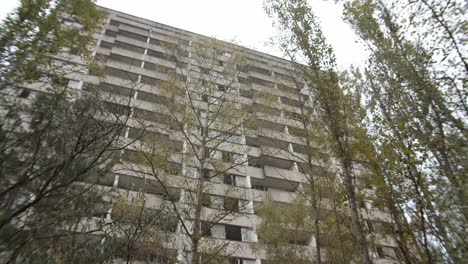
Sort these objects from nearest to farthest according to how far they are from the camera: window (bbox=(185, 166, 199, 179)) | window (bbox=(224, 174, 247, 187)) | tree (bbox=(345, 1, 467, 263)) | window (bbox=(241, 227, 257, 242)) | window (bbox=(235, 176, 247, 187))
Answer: tree (bbox=(345, 1, 467, 263)) → window (bbox=(185, 166, 199, 179)) → window (bbox=(241, 227, 257, 242)) → window (bbox=(224, 174, 247, 187)) → window (bbox=(235, 176, 247, 187))

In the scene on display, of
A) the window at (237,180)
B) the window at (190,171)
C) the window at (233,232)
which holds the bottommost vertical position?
the window at (233,232)

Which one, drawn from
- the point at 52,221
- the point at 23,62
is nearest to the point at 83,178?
the point at 52,221

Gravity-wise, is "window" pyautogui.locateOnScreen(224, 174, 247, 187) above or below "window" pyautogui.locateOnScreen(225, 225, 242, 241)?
above

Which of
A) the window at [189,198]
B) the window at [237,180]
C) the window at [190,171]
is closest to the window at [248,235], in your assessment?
the window at [237,180]

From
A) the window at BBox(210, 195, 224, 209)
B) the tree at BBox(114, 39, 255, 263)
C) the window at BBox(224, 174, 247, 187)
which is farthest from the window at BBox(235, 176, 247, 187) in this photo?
the window at BBox(210, 195, 224, 209)

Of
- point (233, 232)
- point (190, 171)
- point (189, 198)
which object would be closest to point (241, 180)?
point (233, 232)

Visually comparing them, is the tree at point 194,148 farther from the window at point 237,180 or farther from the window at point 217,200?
the window at point 237,180

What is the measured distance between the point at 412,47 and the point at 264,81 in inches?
840

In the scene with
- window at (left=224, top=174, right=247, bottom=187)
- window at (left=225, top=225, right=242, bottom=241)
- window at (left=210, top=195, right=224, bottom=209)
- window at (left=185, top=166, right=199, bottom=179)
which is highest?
window at (left=224, top=174, right=247, bottom=187)

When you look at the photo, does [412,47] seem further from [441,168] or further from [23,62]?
A: [23,62]

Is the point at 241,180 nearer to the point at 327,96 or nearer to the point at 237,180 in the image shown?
the point at 237,180

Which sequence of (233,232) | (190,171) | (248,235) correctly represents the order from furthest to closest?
1. (233,232)
2. (248,235)
3. (190,171)

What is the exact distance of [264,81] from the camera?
1184 inches

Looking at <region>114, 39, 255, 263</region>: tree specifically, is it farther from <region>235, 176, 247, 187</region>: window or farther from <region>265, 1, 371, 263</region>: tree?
<region>235, 176, 247, 187</region>: window
